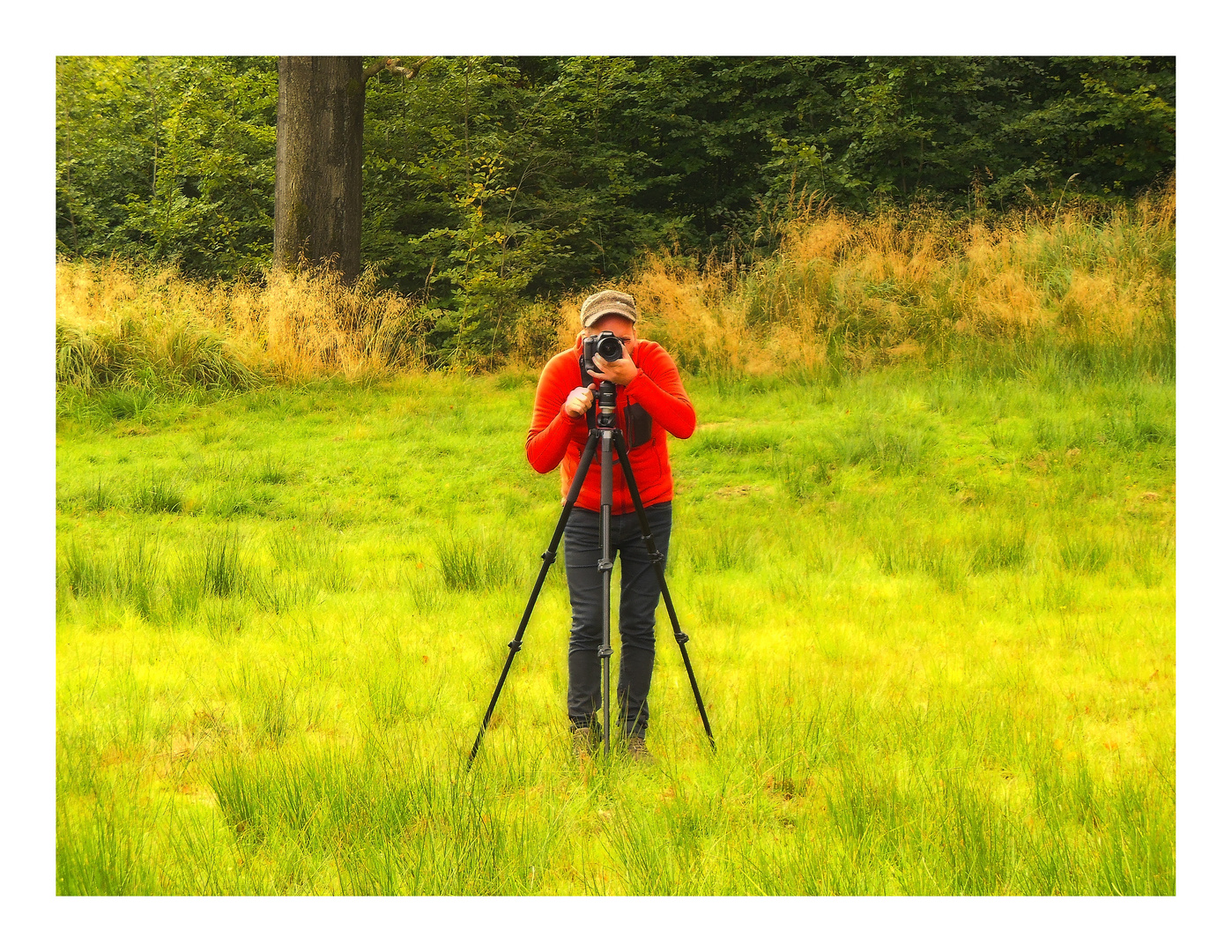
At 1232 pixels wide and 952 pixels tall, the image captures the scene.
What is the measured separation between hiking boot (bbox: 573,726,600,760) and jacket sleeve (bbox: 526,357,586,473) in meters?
0.96

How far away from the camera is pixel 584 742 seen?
3453 mm

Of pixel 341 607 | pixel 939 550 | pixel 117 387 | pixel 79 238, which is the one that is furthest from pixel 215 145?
pixel 939 550

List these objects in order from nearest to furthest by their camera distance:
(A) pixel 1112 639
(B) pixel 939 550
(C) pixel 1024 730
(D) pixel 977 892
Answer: (D) pixel 977 892 < (C) pixel 1024 730 < (A) pixel 1112 639 < (B) pixel 939 550

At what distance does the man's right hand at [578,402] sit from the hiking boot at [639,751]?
1239 mm

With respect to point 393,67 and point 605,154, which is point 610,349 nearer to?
point 393,67

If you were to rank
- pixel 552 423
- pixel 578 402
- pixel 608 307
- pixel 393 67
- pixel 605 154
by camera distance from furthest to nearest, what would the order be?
pixel 605 154 → pixel 393 67 → pixel 608 307 → pixel 552 423 → pixel 578 402

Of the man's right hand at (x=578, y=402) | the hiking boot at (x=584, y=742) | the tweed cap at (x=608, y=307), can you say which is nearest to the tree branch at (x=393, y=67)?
the tweed cap at (x=608, y=307)

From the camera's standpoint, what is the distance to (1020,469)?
769 cm

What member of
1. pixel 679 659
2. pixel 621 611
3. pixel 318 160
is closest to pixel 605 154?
pixel 318 160

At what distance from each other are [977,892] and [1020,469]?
18.1 feet

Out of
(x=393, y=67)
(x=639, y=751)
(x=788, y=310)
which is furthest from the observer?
(x=393, y=67)

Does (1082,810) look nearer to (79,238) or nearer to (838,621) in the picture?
(838,621)

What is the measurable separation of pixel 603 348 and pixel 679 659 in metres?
2.00

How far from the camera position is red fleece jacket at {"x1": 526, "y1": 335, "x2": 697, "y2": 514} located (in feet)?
10.7
